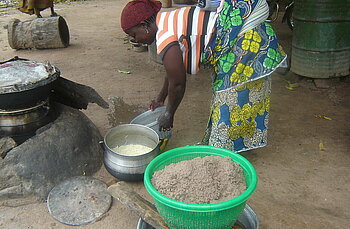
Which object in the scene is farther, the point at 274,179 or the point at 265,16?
the point at 274,179

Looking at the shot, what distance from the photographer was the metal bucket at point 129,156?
9.21ft

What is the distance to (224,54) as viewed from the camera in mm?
2729

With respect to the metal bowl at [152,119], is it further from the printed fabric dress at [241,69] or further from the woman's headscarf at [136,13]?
the woman's headscarf at [136,13]

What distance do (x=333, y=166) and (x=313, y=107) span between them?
4.25 feet

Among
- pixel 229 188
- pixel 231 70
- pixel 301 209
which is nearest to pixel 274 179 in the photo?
pixel 301 209

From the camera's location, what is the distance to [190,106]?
442cm

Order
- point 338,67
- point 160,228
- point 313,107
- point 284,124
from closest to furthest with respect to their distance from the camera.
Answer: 1. point 160,228
2. point 284,124
3. point 313,107
4. point 338,67

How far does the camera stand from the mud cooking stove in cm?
266

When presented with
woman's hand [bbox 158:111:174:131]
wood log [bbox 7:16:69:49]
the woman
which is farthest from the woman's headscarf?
wood log [bbox 7:16:69:49]

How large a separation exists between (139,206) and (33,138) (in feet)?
3.89

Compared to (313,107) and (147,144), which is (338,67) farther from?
(147,144)

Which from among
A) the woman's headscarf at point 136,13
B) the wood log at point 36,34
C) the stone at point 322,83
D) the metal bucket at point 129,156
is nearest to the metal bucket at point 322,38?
the stone at point 322,83

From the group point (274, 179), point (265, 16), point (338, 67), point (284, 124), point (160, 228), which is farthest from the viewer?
point (338, 67)

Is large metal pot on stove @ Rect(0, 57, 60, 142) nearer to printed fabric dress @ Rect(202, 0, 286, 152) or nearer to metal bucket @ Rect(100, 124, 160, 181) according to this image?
metal bucket @ Rect(100, 124, 160, 181)
